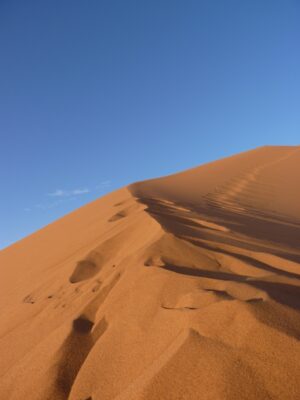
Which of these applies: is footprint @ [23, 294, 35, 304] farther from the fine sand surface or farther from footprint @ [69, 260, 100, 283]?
footprint @ [69, 260, 100, 283]

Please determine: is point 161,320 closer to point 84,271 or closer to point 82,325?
point 82,325

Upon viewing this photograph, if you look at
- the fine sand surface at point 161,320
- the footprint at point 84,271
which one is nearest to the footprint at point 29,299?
the fine sand surface at point 161,320

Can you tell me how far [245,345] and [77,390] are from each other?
0.74 metres

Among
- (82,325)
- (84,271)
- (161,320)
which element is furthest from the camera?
(84,271)

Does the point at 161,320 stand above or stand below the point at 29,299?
above

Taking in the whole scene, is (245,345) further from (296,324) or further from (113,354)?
(113,354)

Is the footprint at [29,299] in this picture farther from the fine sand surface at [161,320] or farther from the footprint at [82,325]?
the footprint at [82,325]

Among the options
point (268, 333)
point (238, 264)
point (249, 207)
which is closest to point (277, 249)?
point (238, 264)

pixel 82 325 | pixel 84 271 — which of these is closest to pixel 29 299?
pixel 84 271

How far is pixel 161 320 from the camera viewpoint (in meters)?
2.13

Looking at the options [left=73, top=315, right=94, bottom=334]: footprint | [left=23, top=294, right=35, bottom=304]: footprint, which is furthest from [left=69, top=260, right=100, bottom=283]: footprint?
[left=73, top=315, right=94, bottom=334]: footprint

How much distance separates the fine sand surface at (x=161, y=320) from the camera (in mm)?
1626

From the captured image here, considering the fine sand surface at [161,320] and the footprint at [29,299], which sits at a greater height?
the fine sand surface at [161,320]

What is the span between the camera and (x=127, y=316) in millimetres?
2336
